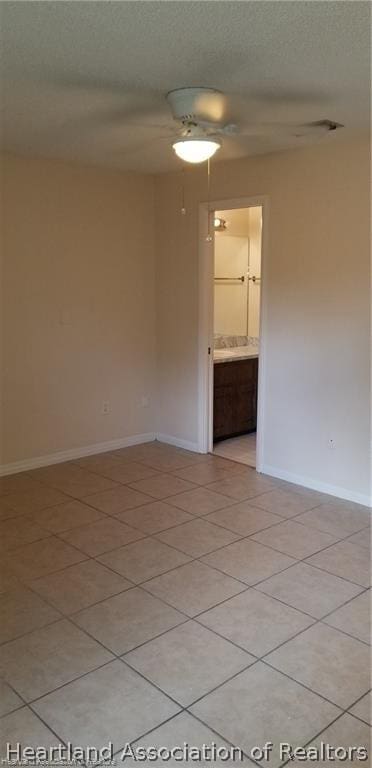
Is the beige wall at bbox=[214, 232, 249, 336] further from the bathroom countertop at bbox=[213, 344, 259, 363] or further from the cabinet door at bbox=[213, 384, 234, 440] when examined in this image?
the cabinet door at bbox=[213, 384, 234, 440]

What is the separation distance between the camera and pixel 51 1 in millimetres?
1961

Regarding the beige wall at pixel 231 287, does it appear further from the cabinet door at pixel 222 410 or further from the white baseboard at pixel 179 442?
the white baseboard at pixel 179 442

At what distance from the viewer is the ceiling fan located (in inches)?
112

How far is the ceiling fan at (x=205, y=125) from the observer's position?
2842mm

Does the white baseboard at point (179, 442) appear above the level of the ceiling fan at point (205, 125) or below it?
below

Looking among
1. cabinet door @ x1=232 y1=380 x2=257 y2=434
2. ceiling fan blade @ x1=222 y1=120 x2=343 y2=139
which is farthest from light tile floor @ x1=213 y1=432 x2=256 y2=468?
ceiling fan blade @ x1=222 y1=120 x2=343 y2=139

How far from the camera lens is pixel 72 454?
5227 millimetres

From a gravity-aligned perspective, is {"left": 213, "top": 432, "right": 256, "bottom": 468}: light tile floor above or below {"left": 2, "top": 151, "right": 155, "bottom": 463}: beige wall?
below

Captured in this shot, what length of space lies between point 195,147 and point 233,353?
9.97ft

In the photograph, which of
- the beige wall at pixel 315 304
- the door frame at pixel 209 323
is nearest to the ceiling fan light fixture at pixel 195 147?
the beige wall at pixel 315 304

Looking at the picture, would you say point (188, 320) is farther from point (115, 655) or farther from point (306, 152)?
point (115, 655)

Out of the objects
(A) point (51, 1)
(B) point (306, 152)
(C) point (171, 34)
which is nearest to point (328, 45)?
(C) point (171, 34)

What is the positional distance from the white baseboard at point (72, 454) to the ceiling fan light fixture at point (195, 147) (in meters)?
2.88

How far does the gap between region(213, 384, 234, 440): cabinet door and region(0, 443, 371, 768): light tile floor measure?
4.07 feet
